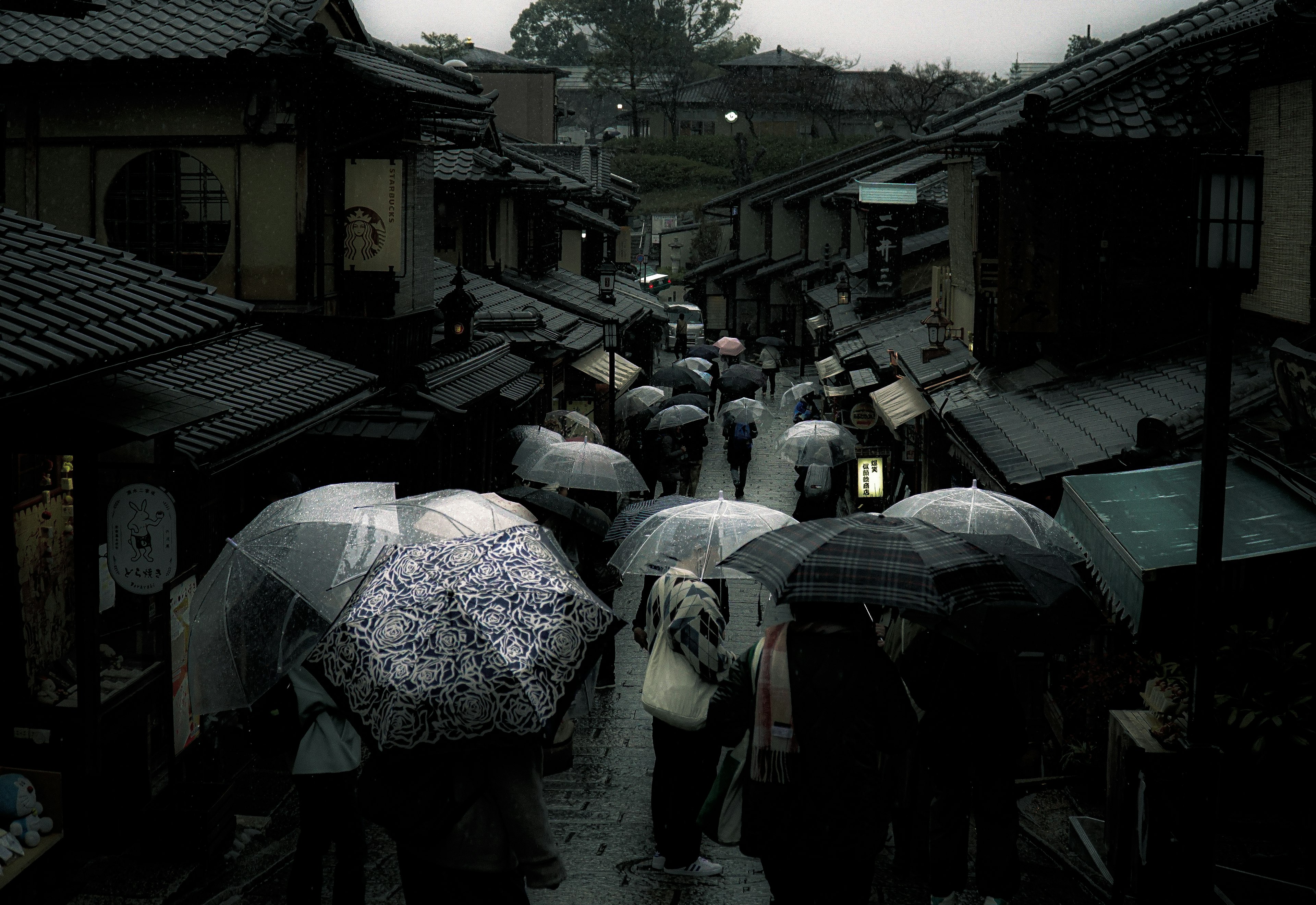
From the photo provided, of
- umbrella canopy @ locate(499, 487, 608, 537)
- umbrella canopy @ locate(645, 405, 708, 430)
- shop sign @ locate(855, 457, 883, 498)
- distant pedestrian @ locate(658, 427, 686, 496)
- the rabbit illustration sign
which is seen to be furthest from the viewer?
umbrella canopy @ locate(645, 405, 708, 430)

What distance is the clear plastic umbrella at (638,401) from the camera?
30.2 m

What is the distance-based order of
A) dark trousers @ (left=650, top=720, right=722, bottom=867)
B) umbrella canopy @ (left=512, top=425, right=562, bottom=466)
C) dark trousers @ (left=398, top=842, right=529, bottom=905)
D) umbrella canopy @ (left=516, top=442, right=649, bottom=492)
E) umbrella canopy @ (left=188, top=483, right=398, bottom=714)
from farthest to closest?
umbrella canopy @ (left=512, top=425, right=562, bottom=466)
umbrella canopy @ (left=516, top=442, right=649, bottom=492)
dark trousers @ (left=650, top=720, right=722, bottom=867)
umbrella canopy @ (left=188, top=483, right=398, bottom=714)
dark trousers @ (left=398, top=842, right=529, bottom=905)

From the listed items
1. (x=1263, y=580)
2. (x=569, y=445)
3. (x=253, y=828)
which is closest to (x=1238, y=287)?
(x=1263, y=580)

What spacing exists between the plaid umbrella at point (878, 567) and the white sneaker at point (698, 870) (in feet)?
9.18

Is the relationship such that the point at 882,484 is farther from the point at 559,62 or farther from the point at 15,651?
the point at 559,62

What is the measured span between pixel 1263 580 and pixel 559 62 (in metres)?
103

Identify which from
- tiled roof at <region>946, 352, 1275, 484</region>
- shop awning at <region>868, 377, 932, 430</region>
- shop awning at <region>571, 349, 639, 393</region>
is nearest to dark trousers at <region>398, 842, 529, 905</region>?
tiled roof at <region>946, 352, 1275, 484</region>

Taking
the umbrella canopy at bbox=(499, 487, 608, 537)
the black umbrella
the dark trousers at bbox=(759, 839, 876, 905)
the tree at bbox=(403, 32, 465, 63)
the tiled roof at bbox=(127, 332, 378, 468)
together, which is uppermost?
the tree at bbox=(403, 32, 465, 63)

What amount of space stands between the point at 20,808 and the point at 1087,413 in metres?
10.5

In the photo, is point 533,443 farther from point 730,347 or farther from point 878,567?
point 730,347

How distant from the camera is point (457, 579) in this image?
5074mm

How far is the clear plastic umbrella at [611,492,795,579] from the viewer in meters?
9.54

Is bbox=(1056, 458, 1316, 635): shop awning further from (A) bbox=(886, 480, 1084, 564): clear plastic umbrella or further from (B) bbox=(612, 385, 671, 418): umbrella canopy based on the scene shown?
(B) bbox=(612, 385, 671, 418): umbrella canopy

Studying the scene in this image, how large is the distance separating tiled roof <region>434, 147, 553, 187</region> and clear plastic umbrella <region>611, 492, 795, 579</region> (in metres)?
15.6
